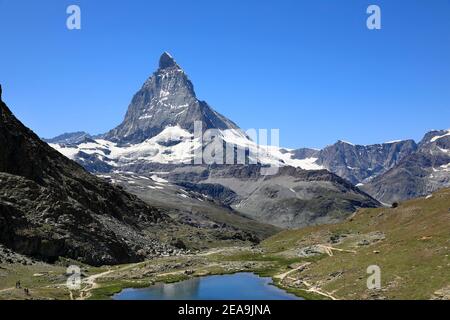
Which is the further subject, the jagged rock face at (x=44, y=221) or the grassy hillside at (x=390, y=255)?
the jagged rock face at (x=44, y=221)

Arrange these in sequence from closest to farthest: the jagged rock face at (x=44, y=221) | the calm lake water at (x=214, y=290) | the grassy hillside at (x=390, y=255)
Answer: the grassy hillside at (x=390, y=255) → the calm lake water at (x=214, y=290) → the jagged rock face at (x=44, y=221)

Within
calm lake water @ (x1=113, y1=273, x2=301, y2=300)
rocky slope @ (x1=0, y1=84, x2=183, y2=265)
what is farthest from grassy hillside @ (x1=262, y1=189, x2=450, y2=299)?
rocky slope @ (x1=0, y1=84, x2=183, y2=265)

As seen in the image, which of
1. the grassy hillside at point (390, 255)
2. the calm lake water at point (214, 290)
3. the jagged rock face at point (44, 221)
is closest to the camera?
the grassy hillside at point (390, 255)

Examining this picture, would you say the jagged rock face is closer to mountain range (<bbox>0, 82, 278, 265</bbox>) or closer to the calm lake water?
mountain range (<bbox>0, 82, 278, 265</bbox>)

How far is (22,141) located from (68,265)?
7214 cm

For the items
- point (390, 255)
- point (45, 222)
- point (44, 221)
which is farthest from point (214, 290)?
point (44, 221)

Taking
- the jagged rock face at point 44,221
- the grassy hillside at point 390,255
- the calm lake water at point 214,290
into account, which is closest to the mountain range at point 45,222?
the jagged rock face at point 44,221

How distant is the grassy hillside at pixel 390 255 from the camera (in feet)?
237

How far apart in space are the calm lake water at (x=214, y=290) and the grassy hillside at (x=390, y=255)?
552cm

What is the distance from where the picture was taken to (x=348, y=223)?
166 metres

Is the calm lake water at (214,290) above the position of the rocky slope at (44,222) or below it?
below

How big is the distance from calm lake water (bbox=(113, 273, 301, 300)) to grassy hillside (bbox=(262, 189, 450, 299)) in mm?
5522

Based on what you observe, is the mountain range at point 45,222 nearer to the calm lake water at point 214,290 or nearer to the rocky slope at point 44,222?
the rocky slope at point 44,222

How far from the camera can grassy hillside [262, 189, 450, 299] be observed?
237 feet
